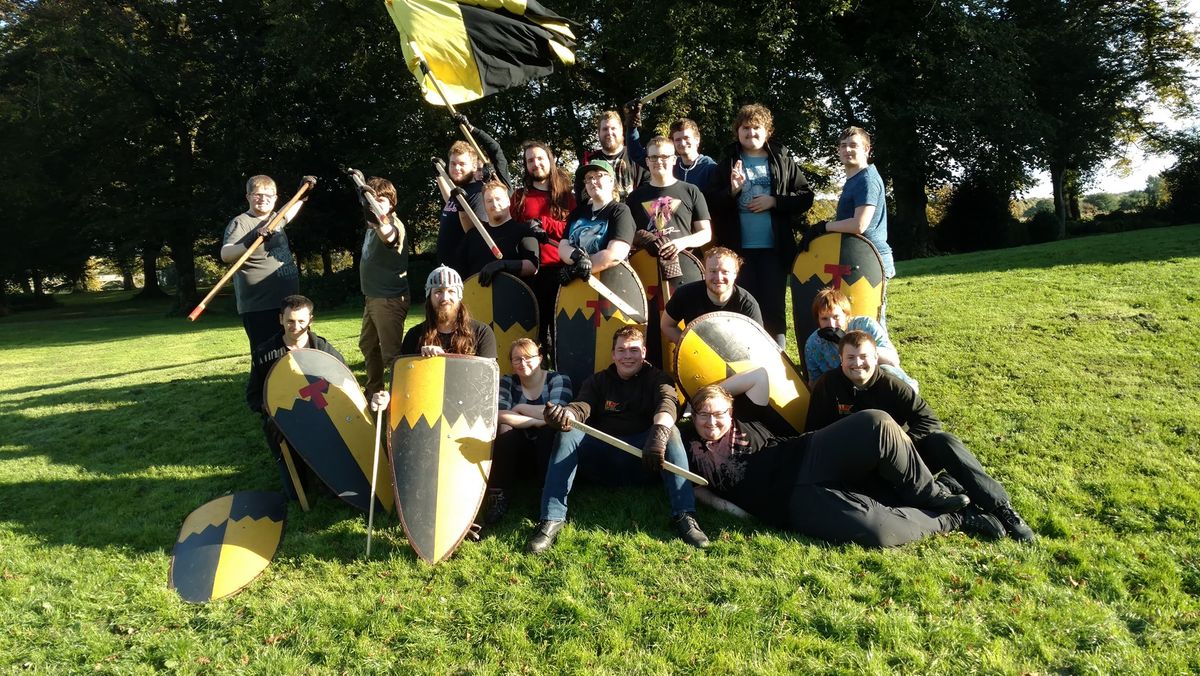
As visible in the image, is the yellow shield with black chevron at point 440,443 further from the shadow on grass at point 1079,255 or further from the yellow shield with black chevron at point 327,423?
the shadow on grass at point 1079,255

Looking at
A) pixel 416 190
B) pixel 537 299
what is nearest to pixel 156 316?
pixel 416 190

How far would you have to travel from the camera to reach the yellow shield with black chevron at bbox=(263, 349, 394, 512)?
3.81 m

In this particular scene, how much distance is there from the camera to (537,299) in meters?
4.87

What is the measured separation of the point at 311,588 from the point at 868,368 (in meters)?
2.77

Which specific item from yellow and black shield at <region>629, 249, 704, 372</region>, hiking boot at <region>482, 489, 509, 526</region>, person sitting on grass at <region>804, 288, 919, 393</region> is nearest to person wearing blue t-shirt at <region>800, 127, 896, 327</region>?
person sitting on grass at <region>804, 288, 919, 393</region>

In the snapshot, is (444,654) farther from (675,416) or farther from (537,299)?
(537,299)

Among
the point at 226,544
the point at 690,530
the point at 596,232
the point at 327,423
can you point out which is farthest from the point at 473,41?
the point at 690,530

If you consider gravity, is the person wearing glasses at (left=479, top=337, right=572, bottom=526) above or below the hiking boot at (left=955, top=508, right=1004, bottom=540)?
above

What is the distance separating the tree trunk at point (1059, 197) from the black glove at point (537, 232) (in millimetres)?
18867

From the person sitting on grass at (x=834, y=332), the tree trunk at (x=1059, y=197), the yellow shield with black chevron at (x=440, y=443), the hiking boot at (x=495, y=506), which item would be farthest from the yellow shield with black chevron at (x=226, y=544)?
the tree trunk at (x=1059, y=197)

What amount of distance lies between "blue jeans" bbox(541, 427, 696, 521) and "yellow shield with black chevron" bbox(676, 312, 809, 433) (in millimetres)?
492

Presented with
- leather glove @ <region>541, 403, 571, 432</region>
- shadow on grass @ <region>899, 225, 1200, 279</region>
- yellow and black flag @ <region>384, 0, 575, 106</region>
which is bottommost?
leather glove @ <region>541, 403, 571, 432</region>

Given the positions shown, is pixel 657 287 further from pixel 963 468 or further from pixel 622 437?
pixel 963 468

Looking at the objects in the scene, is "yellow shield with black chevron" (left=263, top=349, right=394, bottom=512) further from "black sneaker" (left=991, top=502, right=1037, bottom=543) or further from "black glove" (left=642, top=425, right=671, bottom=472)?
"black sneaker" (left=991, top=502, right=1037, bottom=543)
